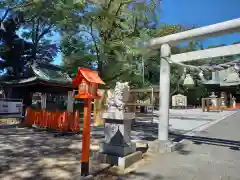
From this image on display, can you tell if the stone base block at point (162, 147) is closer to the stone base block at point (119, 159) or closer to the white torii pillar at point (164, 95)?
the white torii pillar at point (164, 95)

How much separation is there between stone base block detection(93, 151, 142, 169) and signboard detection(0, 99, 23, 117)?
9.01 metres

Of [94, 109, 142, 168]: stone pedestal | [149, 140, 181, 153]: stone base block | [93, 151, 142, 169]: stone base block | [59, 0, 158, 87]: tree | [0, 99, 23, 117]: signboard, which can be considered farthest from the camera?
[0, 99, 23, 117]: signboard

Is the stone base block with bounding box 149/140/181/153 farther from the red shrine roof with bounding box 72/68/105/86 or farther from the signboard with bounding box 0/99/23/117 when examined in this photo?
the signboard with bounding box 0/99/23/117

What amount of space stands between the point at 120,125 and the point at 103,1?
7.83m

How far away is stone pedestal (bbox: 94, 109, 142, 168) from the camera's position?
5.33 m

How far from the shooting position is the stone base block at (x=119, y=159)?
513 centimetres

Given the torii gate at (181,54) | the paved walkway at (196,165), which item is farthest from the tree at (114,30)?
the paved walkway at (196,165)

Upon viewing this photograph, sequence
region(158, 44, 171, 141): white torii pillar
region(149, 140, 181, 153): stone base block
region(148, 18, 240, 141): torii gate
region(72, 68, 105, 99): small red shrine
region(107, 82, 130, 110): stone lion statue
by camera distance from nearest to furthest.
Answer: region(72, 68, 105, 99): small red shrine < region(107, 82, 130, 110): stone lion statue < region(148, 18, 240, 141): torii gate < region(149, 140, 181, 153): stone base block < region(158, 44, 171, 141): white torii pillar

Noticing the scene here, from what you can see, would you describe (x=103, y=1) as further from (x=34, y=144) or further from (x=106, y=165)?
(x=106, y=165)

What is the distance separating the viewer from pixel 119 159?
518 cm

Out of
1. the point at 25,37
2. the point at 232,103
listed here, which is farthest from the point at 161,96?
the point at 232,103

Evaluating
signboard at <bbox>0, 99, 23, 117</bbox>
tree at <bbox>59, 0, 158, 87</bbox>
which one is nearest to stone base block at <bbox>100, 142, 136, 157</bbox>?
tree at <bbox>59, 0, 158, 87</bbox>

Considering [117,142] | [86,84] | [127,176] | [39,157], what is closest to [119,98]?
[117,142]

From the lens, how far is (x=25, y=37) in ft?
70.0
